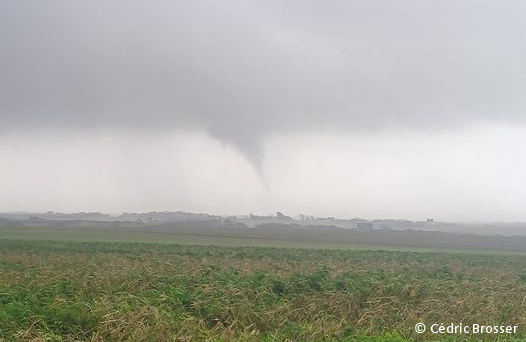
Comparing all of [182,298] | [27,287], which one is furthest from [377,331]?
[27,287]

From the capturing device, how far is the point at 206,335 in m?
10.2

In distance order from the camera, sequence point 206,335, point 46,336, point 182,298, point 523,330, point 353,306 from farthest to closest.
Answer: point 353,306 → point 182,298 → point 523,330 → point 206,335 → point 46,336

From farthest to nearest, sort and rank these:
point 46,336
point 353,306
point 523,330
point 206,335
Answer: point 353,306, point 523,330, point 206,335, point 46,336

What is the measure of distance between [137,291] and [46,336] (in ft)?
16.4

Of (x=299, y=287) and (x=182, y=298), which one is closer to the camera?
(x=182, y=298)

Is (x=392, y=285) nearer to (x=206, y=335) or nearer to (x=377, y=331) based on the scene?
(x=377, y=331)

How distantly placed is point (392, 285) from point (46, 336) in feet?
33.0

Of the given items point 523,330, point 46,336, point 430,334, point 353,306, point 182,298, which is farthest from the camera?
point 353,306

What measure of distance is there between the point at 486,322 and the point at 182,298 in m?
7.33

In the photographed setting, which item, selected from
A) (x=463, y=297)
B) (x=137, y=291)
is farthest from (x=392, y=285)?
(x=137, y=291)

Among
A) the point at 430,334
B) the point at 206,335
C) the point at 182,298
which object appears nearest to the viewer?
the point at 206,335

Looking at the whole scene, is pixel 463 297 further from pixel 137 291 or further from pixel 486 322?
pixel 137 291

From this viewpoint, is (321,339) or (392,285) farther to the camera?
(392,285)

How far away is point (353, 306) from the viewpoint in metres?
14.1
